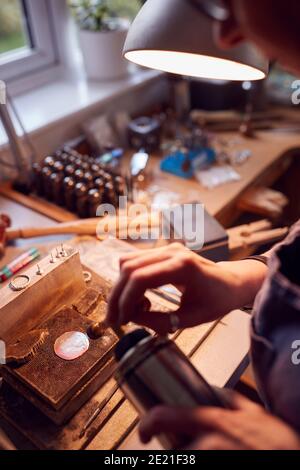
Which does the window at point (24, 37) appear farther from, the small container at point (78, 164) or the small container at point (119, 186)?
the small container at point (119, 186)

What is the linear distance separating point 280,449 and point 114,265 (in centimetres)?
64

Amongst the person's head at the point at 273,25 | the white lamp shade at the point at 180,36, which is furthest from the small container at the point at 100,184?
the person's head at the point at 273,25

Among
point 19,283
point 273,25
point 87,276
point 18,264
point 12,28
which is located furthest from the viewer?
point 12,28

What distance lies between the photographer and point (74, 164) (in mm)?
1403

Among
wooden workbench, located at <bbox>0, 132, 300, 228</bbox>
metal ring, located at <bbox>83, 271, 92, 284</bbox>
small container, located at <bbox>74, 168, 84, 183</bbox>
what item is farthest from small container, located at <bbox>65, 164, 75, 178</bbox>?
metal ring, located at <bbox>83, 271, 92, 284</bbox>

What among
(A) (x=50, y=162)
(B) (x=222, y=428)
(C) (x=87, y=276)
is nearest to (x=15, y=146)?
(A) (x=50, y=162)

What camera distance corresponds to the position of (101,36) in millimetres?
1641

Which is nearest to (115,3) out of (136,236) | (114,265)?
(136,236)

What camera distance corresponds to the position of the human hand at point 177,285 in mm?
688

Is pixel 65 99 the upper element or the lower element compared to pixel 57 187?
upper

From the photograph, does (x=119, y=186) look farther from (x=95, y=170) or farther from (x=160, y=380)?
(x=160, y=380)

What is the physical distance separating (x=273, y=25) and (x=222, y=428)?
503 mm

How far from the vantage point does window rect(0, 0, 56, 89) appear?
170cm
